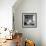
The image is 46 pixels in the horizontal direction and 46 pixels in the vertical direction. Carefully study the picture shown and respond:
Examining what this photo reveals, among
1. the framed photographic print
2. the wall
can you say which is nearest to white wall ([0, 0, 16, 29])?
the wall

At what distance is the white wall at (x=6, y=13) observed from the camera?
4504 millimetres

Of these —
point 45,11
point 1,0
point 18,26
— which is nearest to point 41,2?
point 45,11

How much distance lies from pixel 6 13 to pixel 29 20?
1.74 m

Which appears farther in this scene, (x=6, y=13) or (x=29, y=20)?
(x=29, y=20)

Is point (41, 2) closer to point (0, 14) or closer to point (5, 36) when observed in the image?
point (0, 14)

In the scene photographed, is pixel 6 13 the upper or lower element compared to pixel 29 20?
upper

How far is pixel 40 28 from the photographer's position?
5.99 metres

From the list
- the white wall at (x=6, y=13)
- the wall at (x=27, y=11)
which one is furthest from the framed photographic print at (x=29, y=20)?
the white wall at (x=6, y=13)

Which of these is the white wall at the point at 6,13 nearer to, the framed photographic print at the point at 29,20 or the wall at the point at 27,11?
the wall at the point at 27,11

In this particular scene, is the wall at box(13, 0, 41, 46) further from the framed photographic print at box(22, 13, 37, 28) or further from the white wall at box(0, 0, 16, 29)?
the white wall at box(0, 0, 16, 29)

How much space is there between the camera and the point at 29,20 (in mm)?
5984

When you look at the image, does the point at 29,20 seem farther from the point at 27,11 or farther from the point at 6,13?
the point at 6,13

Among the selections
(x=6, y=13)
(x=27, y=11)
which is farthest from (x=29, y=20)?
(x=6, y=13)

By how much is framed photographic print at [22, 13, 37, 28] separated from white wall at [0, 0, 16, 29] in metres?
1.47
